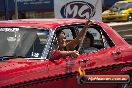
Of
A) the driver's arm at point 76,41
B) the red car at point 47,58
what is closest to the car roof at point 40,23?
the red car at point 47,58

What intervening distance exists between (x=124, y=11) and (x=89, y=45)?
71.3 ft

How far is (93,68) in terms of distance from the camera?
253 inches

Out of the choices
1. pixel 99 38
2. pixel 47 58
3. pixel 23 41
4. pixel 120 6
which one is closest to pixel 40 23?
pixel 23 41

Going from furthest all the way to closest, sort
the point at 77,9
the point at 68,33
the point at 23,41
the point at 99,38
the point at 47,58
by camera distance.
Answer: the point at 77,9, the point at 99,38, the point at 68,33, the point at 23,41, the point at 47,58

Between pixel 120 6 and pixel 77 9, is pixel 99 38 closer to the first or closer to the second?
pixel 77 9

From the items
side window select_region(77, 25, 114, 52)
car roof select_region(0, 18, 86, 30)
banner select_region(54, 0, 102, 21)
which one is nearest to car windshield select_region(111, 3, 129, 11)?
banner select_region(54, 0, 102, 21)

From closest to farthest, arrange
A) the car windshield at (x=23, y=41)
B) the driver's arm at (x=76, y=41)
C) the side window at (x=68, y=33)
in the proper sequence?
the car windshield at (x=23, y=41), the driver's arm at (x=76, y=41), the side window at (x=68, y=33)

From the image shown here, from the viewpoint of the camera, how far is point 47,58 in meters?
5.89

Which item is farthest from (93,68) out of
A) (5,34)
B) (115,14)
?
(115,14)

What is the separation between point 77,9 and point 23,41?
253 inches

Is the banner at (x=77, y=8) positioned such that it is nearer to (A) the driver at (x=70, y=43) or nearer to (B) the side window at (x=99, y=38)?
(B) the side window at (x=99, y=38)

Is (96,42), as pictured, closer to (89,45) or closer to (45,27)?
(89,45)

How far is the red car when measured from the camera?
5496mm

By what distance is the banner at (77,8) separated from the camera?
484 inches
